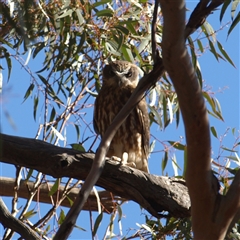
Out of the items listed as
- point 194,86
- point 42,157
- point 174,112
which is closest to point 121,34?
point 174,112

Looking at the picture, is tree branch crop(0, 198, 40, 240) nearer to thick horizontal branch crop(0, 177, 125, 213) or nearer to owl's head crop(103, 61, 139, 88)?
thick horizontal branch crop(0, 177, 125, 213)

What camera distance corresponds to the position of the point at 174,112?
359 centimetres

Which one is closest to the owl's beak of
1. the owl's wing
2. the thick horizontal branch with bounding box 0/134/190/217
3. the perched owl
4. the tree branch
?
the perched owl

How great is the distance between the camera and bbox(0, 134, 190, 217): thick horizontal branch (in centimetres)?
252

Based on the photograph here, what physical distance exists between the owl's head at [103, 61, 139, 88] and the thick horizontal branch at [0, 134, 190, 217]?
4.48 feet

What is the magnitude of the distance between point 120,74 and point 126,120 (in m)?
0.38

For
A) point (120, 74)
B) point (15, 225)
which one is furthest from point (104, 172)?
point (120, 74)

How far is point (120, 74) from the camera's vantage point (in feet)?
12.6

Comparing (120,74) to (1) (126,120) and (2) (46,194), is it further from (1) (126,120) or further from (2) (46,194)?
(2) (46,194)

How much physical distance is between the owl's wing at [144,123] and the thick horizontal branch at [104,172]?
1.02 metres

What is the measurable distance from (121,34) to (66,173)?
3.03ft

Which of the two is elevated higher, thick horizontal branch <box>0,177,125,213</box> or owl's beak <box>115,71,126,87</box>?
owl's beak <box>115,71,126,87</box>

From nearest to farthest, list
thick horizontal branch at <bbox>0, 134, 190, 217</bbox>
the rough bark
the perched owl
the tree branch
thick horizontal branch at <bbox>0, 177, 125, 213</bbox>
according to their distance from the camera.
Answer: the rough bark
the tree branch
thick horizontal branch at <bbox>0, 134, 190, 217</bbox>
thick horizontal branch at <bbox>0, 177, 125, 213</bbox>
the perched owl

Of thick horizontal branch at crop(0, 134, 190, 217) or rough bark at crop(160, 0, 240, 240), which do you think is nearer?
rough bark at crop(160, 0, 240, 240)
